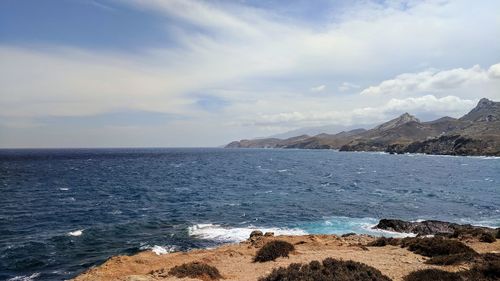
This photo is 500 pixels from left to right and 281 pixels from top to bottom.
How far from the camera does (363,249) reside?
1055 inches

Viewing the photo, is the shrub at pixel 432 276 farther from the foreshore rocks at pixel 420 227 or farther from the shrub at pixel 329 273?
the foreshore rocks at pixel 420 227

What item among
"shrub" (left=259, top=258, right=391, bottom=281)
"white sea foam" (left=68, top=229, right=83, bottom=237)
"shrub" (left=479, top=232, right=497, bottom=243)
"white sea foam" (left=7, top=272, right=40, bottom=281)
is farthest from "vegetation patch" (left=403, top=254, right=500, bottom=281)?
"white sea foam" (left=68, top=229, right=83, bottom=237)

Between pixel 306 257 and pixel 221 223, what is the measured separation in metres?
20.8

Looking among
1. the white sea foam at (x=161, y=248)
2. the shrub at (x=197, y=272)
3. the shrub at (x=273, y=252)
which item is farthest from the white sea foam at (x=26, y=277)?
the shrub at (x=273, y=252)

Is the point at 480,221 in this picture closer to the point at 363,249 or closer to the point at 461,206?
the point at 461,206

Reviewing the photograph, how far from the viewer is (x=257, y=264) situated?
2317cm

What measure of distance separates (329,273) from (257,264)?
6271 mm

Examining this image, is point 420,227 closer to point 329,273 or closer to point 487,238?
point 487,238

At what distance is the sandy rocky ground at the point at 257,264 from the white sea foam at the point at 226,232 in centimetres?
681

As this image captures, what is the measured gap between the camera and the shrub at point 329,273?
1730cm

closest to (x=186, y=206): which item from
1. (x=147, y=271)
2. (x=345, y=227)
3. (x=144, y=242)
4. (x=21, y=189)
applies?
(x=144, y=242)

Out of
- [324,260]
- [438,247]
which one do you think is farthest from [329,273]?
[438,247]

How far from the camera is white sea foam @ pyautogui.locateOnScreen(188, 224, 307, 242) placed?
36906mm

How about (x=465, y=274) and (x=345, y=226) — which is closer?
(x=465, y=274)
